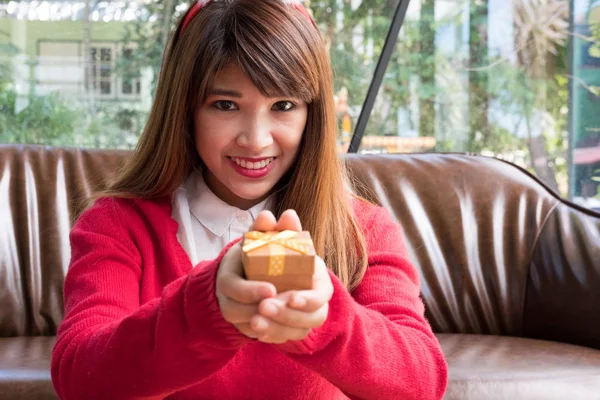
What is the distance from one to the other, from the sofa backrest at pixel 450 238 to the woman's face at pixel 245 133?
0.90m

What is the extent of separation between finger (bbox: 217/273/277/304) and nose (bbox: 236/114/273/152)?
1.45 ft

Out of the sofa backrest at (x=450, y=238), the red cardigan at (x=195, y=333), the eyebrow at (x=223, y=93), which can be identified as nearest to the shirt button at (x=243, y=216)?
the red cardigan at (x=195, y=333)

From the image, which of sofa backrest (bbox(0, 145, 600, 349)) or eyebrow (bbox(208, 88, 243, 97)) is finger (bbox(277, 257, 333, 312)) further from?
sofa backrest (bbox(0, 145, 600, 349))

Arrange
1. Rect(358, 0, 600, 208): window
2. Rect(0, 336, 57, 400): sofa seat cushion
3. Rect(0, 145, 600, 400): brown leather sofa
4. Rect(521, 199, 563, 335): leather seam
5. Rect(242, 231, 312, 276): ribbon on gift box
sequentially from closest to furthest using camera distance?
1. Rect(242, 231, 312, 276): ribbon on gift box
2. Rect(0, 336, 57, 400): sofa seat cushion
3. Rect(0, 145, 600, 400): brown leather sofa
4. Rect(521, 199, 563, 335): leather seam
5. Rect(358, 0, 600, 208): window

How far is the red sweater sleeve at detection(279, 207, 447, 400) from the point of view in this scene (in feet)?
3.01

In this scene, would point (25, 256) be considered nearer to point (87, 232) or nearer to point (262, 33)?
point (87, 232)

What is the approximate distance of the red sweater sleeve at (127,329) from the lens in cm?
88

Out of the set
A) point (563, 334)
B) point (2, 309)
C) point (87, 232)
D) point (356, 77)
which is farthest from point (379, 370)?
point (356, 77)

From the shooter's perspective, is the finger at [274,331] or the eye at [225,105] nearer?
the finger at [274,331]

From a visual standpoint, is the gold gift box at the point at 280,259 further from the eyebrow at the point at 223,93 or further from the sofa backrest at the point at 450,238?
the sofa backrest at the point at 450,238

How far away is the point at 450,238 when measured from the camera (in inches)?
87.1

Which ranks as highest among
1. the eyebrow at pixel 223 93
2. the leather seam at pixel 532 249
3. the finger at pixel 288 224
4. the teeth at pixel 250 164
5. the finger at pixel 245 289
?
the eyebrow at pixel 223 93

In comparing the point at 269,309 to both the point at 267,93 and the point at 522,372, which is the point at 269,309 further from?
the point at 522,372

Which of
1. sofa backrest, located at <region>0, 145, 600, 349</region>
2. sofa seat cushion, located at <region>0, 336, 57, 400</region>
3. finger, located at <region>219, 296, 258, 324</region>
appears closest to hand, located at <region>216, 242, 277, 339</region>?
finger, located at <region>219, 296, 258, 324</region>
